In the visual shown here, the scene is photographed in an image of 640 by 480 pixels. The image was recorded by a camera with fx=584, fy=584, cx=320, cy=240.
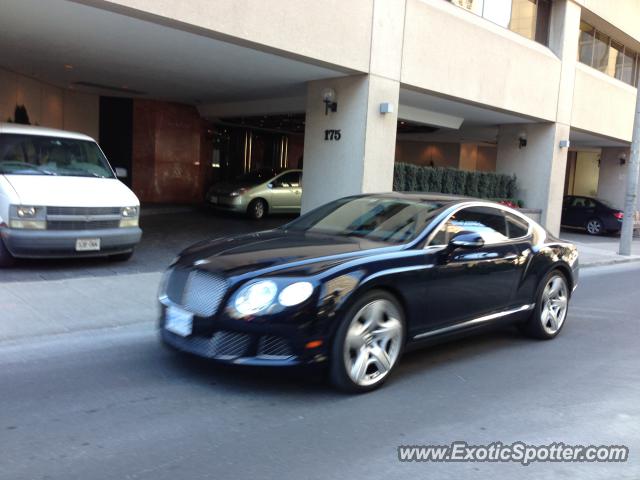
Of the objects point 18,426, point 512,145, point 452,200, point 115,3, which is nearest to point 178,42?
point 115,3

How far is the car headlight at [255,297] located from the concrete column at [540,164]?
15078 mm

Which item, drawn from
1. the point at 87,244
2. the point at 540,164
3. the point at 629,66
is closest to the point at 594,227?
the point at 629,66

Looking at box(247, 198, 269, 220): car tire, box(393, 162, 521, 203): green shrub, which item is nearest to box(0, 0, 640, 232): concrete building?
box(393, 162, 521, 203): green shrub

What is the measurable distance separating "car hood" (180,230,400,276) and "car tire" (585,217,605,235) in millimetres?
19892

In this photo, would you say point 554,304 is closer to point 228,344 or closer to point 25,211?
point 228,344

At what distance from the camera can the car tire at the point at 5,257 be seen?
25.1 ft

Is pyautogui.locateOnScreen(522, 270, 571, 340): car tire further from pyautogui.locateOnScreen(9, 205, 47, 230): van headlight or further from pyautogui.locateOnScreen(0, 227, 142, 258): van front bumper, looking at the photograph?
pyautogui.locateOnScreen(9, 205, 47, 230): van headlight

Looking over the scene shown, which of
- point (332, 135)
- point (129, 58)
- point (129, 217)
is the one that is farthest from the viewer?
point (332, 135)

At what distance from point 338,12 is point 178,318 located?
303 inches

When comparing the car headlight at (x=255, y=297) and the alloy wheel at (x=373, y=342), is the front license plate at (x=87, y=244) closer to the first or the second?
the car headlight at (x=255, y=297)

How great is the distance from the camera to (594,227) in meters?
22.5

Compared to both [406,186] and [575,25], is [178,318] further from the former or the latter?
[575,25]

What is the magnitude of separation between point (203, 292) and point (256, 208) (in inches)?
471

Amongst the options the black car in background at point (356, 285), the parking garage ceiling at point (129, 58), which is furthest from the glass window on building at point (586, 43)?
the black car in background at point (356, 285)
